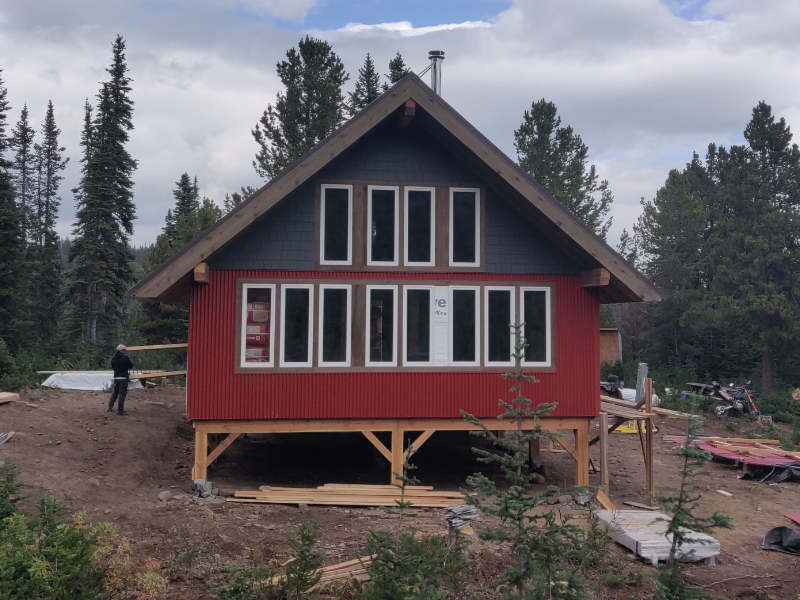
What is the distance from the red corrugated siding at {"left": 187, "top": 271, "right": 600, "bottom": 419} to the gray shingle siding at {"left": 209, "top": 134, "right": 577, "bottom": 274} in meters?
0.26

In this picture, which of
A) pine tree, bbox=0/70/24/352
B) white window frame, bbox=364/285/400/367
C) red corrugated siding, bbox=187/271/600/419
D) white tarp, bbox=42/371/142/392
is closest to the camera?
red corrugated siding, bbox=187/271/600/419

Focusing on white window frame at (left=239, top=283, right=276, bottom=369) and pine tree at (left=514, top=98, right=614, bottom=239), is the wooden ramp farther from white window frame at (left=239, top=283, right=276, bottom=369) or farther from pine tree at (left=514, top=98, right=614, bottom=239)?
pine tree at (left=514, top=98, right=614, bottom=239)

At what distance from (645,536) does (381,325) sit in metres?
6.12

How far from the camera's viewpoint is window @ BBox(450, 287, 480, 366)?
42.8 ft

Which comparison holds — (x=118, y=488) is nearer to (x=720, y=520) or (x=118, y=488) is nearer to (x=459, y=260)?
(x=459, y=260)

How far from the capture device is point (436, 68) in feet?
45.6

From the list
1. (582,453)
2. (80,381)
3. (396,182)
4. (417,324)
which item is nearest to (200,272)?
(396,182)

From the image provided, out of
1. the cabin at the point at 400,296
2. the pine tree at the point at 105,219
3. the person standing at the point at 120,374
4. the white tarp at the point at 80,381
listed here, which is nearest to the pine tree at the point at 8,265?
the pine tree at the point at 105,219

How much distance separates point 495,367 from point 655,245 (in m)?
33.9

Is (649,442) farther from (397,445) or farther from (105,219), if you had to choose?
(105,219)

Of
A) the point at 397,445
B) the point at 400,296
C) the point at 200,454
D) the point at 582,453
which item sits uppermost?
the point at 400,296

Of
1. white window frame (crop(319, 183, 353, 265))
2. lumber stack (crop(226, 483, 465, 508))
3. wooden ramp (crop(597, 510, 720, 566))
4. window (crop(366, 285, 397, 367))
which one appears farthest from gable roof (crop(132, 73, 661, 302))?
lumber stack (crop(226, 483, 465, 508))

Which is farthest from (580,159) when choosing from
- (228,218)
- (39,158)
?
(39,158)

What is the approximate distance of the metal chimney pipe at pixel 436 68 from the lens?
13.8m
